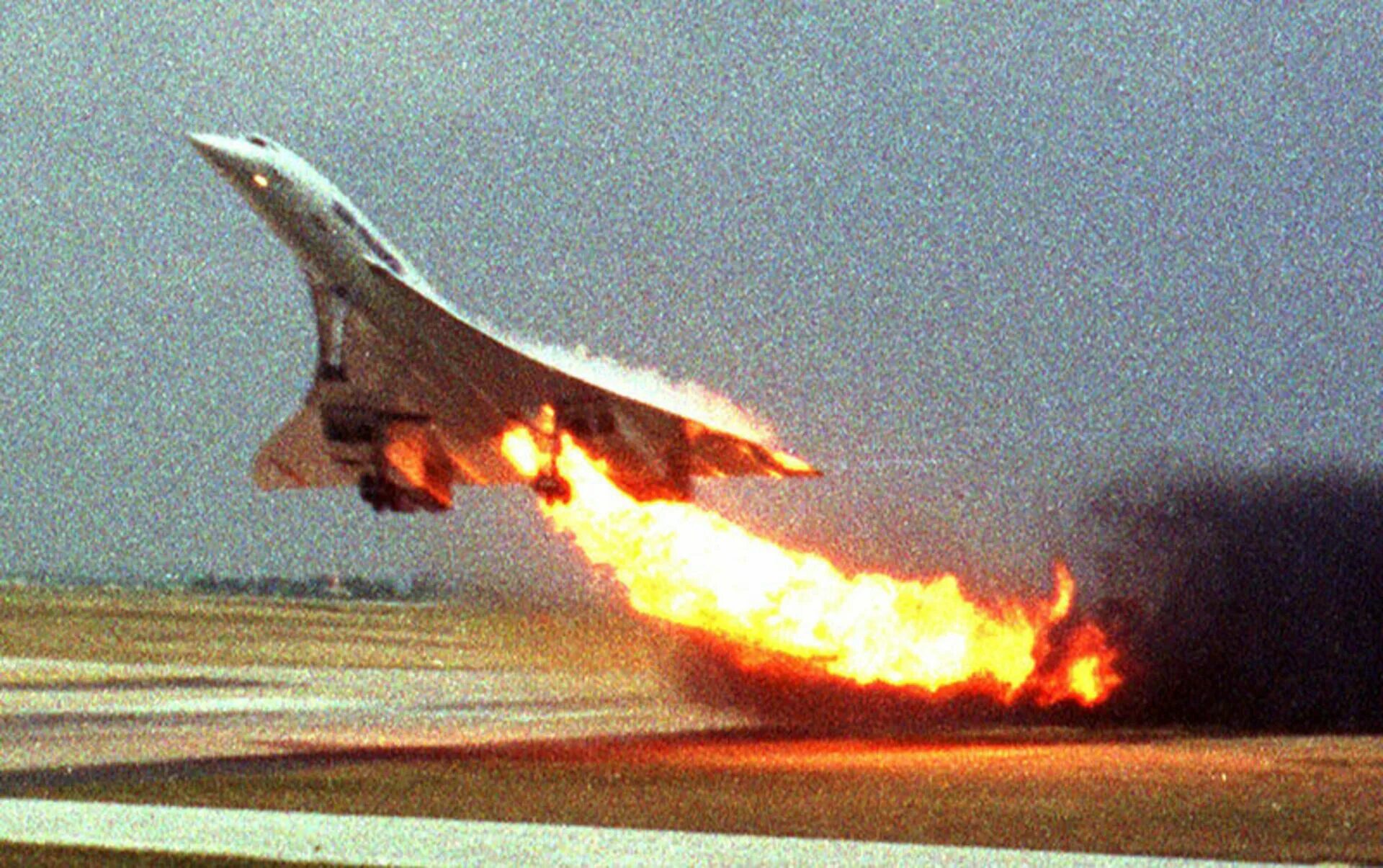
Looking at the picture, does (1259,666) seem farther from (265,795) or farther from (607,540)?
(265,795)

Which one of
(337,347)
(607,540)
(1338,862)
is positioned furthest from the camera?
(607,540)

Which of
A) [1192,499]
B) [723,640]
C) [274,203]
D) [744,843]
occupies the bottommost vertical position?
[744,843]

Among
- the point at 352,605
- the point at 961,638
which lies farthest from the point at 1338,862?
the point at 352,605

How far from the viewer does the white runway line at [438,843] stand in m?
18.1

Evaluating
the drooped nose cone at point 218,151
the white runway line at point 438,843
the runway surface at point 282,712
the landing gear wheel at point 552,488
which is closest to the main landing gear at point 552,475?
the landing gear wheel at point 552,488

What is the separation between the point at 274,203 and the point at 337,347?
153 inches

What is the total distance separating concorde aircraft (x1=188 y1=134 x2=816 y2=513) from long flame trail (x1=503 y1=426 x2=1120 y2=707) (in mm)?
1143

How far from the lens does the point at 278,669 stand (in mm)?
63156

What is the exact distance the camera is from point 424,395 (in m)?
36.0

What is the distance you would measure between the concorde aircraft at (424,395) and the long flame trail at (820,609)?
3.75 feet

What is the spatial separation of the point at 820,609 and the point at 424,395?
8667mm

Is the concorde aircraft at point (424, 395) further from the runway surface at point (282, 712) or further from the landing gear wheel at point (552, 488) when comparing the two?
the runway surface at point (282, 712)

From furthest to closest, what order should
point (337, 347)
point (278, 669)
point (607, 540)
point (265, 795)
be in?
point (278, 669), point (607, 540), point (337, 347), point (265, 795)

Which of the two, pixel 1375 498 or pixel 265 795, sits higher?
pixel 1375 498
